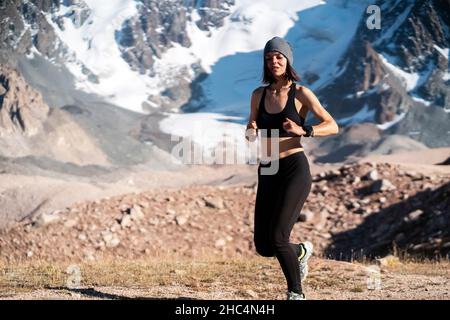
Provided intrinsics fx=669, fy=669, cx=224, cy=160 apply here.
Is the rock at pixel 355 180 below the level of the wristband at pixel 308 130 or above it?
below

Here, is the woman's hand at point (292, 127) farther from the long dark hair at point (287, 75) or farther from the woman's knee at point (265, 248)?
the woman's knee at point (265, 248)

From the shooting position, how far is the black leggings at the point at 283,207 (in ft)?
17.4

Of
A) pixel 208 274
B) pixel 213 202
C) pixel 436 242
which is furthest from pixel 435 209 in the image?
pixel 208 274

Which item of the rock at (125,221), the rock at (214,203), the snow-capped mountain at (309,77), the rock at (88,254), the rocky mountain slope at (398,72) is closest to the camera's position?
the rock at (88,254)

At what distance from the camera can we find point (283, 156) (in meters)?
5.45

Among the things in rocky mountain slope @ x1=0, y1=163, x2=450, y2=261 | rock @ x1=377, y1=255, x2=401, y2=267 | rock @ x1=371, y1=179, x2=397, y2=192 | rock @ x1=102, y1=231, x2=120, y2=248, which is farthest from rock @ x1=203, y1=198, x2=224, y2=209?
rock @ x1=377, y1=255, x2=401, y2=267

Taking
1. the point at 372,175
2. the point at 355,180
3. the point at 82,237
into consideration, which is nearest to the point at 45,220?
the point at 82,237

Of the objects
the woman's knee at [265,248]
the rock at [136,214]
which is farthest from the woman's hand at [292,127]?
the rock at [136,214]

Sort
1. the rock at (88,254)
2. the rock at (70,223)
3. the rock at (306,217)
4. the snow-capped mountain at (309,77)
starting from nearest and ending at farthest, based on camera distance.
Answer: the rock at (88,254), the rock at (70,223), the rock at (306,217), the snow-capped mountain at (309,77)

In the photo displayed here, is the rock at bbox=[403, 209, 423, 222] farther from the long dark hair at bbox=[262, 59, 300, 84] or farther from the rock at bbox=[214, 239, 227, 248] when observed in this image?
the long dark hair at bbox=[262, 59, 300, 84]

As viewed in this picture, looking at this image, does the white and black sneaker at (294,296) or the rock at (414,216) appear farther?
the rock at (414,216)

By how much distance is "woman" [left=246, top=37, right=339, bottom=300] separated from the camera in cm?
531

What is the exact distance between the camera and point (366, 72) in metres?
140
